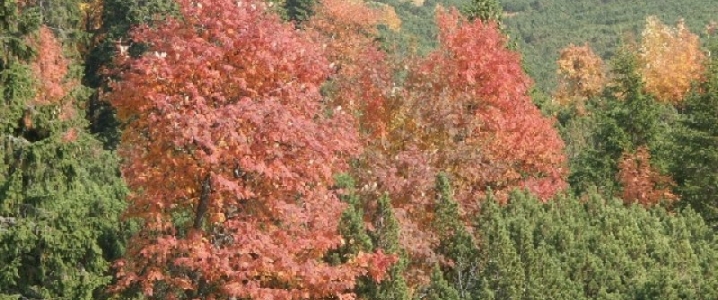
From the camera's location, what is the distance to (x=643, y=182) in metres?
24.2

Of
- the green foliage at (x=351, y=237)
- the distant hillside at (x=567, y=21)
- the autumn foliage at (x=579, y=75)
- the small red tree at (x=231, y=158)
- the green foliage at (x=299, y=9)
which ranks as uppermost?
the small red tree at (x=231, y=158)

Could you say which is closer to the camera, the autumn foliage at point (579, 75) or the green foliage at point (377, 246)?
the green foliage at point (377, 246)

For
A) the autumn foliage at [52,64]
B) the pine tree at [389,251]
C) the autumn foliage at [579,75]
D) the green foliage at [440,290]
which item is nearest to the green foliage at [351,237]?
the pine tree at [389,251]

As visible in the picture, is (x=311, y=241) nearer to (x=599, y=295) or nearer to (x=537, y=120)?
(x=599, y=295)

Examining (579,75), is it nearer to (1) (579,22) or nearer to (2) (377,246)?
(2) (377,246)

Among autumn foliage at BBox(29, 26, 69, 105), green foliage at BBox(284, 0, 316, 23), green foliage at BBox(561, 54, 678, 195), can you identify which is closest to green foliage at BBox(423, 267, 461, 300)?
green foliage at BBox(561, 54, 678, 195)

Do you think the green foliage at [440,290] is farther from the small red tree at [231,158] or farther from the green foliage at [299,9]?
the green foliage at [299,9]

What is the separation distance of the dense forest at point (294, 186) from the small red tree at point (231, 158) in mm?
36

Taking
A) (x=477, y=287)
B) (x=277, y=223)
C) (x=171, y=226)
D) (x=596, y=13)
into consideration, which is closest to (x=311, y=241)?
(x=277, y=223)

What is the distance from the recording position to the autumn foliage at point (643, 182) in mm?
24047

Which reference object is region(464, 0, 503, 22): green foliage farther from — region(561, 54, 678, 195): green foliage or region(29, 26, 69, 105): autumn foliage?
region(29, 26, 69, 105): autumn foliage

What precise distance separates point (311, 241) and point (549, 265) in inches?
185

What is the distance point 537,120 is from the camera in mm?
21688

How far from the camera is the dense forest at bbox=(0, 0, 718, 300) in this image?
10.9 meters
